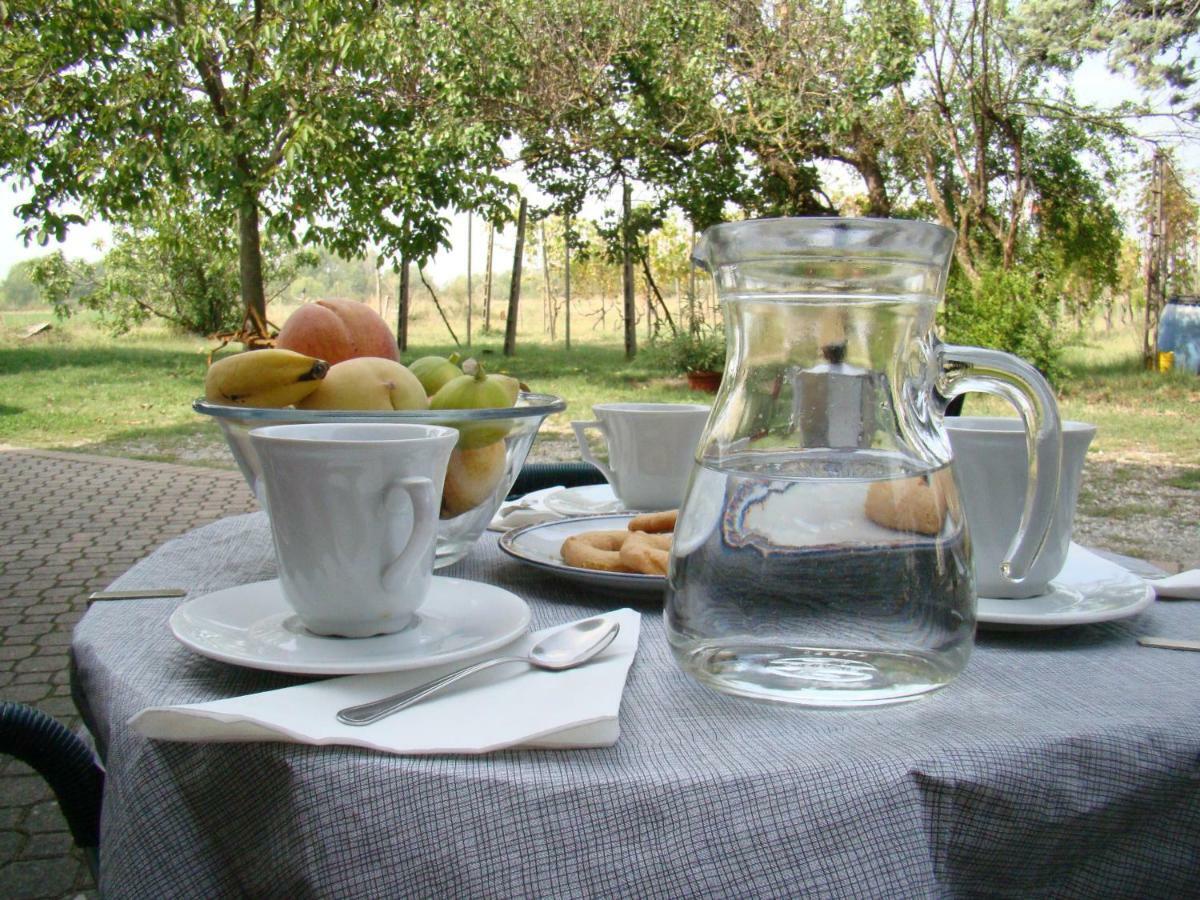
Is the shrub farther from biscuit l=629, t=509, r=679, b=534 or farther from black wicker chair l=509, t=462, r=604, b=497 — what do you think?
biscuit l=629, t=509, r=679, b=534

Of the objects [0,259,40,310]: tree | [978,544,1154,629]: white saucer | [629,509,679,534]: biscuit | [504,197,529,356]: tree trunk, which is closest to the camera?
[978,544,1154,629]: white saucer

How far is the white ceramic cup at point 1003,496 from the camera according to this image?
2.36 feet

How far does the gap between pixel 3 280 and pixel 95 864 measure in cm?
2496

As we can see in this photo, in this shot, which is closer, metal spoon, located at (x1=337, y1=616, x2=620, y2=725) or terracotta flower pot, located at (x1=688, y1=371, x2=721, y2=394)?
metal spoon, located at (x1=337, y1=616, x2=620, y2=725)

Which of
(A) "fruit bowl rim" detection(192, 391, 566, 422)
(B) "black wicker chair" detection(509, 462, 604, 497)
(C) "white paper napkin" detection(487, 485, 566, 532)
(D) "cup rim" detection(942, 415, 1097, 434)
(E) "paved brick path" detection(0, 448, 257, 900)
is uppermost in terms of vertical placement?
(A) "fruit bowl rim" detection(192, 391, 566, 422)

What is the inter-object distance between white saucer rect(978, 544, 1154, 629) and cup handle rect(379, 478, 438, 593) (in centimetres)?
37

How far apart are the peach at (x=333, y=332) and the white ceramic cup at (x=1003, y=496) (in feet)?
1.66

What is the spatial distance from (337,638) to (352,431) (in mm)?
131

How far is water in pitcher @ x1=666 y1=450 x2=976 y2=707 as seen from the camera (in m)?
0.57

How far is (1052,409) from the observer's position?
0.61 metres

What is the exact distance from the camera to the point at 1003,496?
2.38 feet

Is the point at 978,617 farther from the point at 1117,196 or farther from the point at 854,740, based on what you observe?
the point at 1117,196

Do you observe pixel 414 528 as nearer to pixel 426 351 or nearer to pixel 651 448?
pixel 651 448

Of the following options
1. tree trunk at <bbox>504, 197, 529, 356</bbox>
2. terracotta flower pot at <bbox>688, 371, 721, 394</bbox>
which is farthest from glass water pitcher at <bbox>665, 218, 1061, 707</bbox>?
tree trunk at <bbox>504, 197, 529, 356</bbox>
